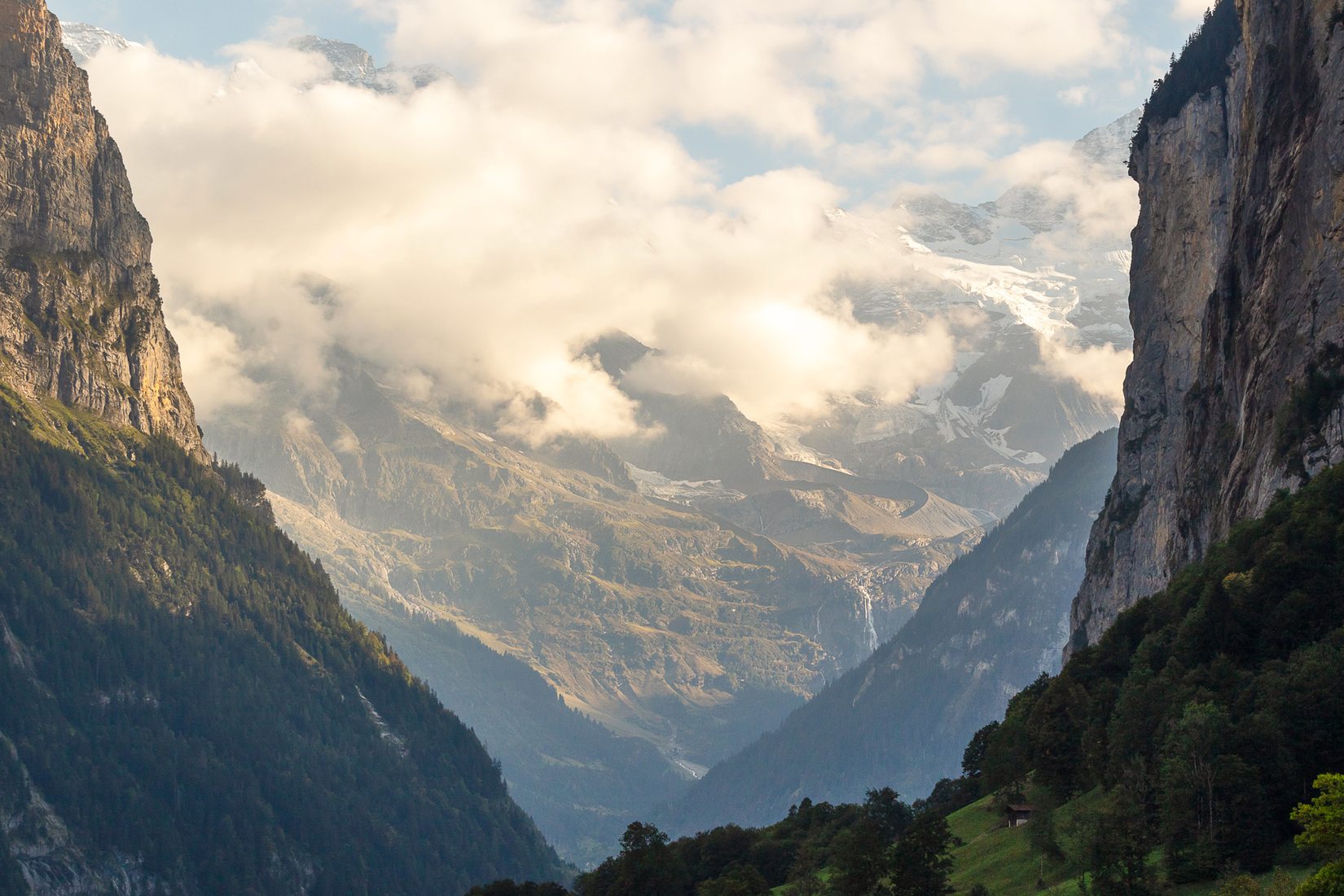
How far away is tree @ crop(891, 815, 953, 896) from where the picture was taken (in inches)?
4493

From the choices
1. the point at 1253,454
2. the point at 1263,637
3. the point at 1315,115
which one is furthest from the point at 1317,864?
the point at 1315,115

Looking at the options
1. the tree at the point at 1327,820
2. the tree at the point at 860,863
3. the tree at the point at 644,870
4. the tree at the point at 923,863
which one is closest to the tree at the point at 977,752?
the tree at the point at 644,870

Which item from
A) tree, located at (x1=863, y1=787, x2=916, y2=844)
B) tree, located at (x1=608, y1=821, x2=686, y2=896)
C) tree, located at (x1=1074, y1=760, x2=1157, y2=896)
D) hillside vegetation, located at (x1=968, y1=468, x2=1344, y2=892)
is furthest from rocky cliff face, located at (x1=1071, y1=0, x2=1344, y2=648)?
tree, located at (x1=608, y1=821, x2=686, y2=896)

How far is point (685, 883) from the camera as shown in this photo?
497 ft

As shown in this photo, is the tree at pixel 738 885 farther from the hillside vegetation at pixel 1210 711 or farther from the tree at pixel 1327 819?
the tree at pixel 1327 819

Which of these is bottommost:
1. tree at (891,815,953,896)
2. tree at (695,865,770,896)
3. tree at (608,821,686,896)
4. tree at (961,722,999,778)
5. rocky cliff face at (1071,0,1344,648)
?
tree at (891,815,953,896)

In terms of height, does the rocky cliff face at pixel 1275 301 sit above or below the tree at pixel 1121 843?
above

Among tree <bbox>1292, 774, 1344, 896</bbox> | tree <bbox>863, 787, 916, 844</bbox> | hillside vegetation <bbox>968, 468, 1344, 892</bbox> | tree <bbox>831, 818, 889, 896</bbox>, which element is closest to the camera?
tree <bbox>1292, 774, 1344, 896</bbox>

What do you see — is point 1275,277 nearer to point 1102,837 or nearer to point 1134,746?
point 1134,746

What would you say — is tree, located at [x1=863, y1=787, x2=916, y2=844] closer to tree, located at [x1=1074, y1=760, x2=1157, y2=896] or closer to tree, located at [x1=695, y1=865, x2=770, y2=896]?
tree, located at [x1=695, y1=865, x2=770, y2=896]

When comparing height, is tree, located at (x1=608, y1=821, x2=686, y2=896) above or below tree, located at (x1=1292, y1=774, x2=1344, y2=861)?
above

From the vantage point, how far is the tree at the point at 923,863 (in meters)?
114

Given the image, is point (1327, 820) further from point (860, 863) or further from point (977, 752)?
point (977, 752)

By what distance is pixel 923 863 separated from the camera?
382 feet
